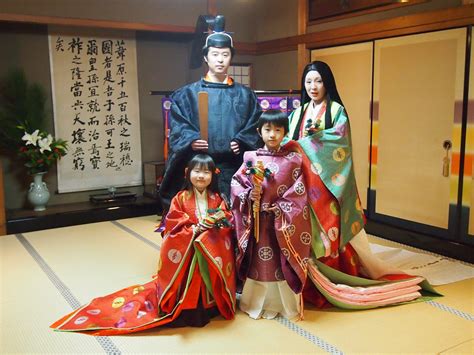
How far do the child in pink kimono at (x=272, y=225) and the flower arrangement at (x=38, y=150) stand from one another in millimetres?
3004

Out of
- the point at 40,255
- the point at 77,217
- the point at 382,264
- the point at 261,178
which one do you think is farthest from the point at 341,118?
the point at 77,217

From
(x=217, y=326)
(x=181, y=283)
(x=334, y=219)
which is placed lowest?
(x=217, y=326)

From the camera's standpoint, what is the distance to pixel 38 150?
5.23 meters

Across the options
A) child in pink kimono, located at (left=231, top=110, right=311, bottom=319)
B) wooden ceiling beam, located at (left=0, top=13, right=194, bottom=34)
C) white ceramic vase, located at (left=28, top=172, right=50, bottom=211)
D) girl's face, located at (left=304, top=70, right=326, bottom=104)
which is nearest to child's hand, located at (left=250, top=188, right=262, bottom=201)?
child in pink kimono, located at (left=231, top=110, right=311, bottom=319)

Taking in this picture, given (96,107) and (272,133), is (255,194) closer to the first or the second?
(272,133)

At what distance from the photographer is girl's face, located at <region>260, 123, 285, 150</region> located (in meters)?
2.94

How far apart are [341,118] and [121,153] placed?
3564 millimetres

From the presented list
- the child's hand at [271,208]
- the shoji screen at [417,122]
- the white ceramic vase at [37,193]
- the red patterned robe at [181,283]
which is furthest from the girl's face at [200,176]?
the white ceramic vase at [37,193]

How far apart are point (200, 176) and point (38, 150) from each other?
9.84 feet

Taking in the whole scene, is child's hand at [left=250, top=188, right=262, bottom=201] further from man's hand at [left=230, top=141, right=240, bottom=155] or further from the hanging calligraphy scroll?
the hanging calligraphy scroll

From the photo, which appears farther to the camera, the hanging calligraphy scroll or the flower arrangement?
the hanging calligraphy scroll

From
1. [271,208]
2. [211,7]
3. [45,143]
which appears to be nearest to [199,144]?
[271,208]

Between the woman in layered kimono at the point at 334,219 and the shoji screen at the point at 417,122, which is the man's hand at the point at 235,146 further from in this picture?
the shoji screen at the point at 417,122

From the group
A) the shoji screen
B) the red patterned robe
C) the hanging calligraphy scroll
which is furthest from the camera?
the hanging calligraphy scroll
